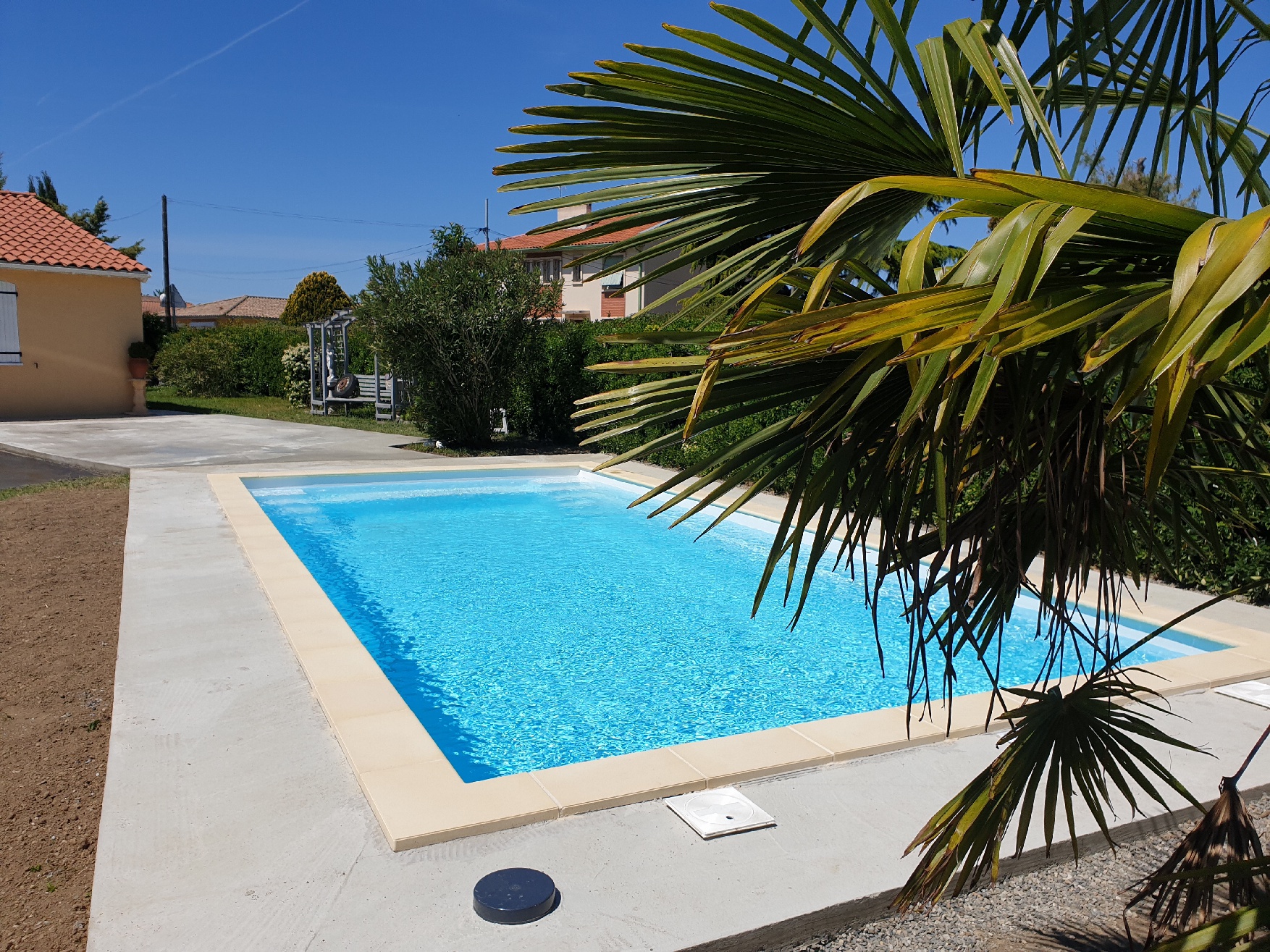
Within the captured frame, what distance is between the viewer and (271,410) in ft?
72.6

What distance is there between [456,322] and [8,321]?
Answer: 1031 cm

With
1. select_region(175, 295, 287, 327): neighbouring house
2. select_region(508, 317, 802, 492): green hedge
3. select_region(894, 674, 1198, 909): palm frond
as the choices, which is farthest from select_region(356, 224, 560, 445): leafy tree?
select_region(175, 295, 287, 327): neighbouring house

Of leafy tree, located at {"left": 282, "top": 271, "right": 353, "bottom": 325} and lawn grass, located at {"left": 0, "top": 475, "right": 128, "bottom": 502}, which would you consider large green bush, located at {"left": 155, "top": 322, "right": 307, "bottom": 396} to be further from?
leafy tree, located at {"left": 282, "top": 271, "right": 353, "bottom": 325}

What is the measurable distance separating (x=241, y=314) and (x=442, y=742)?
273ft

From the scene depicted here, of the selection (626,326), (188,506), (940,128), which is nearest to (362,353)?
(626,326)

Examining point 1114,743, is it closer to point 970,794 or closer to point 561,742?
point 970,794

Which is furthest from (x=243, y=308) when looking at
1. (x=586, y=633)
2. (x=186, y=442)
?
(x=586, y=633)

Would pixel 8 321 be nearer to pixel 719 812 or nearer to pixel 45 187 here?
pixel 719 812

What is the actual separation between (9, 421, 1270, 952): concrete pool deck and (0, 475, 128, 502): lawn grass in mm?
7263

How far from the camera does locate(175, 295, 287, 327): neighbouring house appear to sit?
77.9m

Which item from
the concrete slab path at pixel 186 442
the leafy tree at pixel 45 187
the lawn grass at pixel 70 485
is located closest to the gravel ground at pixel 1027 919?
the lawn grass at pixel 70 485

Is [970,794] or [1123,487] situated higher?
[1123,487]

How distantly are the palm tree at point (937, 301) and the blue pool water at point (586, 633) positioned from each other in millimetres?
1573

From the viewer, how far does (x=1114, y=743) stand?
1928 mm
